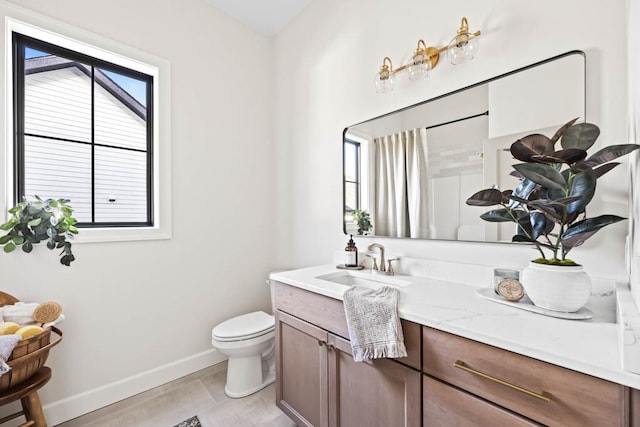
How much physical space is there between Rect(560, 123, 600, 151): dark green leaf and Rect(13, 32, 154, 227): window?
2327mm

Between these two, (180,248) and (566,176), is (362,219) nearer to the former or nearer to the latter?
(566,176)

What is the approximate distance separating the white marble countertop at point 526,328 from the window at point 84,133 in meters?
1.66

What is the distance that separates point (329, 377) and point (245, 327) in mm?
849

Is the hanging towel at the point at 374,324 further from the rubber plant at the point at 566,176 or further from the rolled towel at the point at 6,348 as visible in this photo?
the rolled towel at the point at 6,348

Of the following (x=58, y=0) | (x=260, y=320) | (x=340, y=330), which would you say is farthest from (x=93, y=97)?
(x=340, y=330)

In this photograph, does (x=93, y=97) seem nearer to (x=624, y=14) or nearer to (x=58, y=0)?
(x=58, y=0)

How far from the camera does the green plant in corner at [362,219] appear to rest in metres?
1.85

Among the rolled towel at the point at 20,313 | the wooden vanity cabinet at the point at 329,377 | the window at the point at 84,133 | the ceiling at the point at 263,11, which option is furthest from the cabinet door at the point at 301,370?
the ceiling at the point at 263,11

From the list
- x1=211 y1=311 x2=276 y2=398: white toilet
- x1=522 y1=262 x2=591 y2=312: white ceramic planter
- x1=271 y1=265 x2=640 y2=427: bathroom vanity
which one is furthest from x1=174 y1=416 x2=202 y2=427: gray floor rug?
x1=522 y1=262 x2=591 y2=312: white ceramic planter

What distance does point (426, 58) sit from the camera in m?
1.46

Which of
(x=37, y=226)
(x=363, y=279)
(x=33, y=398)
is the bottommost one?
(x=33, y=398)

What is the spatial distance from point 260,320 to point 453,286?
4.44ft

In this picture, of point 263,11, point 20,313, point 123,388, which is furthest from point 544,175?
point 123,388

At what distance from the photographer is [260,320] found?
81.0 inches
